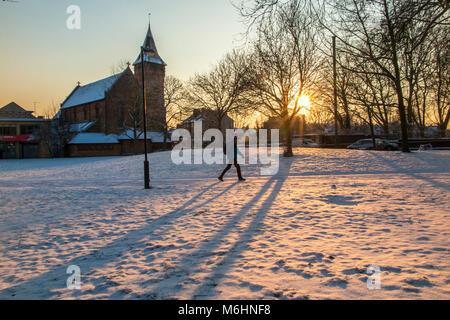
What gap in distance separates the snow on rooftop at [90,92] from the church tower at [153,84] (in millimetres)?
5175

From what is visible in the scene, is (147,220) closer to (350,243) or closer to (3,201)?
(350,243)

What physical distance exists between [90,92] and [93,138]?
15494 millimetres

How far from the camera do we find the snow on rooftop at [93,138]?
46700mm

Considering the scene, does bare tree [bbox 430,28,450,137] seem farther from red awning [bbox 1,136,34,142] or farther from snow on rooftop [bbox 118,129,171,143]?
red awning [bbox 1,136,34,142]

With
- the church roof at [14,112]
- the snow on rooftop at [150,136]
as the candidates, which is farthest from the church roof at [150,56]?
the church roof at [14,112]

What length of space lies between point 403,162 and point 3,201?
65.9 feet

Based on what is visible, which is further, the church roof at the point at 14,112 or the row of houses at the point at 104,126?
the church roof at the point at 14,112

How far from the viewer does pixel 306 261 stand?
4062mm

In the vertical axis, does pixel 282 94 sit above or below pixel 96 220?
above

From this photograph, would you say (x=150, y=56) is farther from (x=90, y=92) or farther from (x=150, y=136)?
(x=150, y=136)

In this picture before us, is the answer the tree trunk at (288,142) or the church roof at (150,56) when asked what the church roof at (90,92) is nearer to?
the church roof at (150,56)

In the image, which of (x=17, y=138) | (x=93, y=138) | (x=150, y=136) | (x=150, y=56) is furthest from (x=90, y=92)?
(x=150, y=136)

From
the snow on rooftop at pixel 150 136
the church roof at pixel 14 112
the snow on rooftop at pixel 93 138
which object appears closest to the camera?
the snow on rooftop at pixel 93 138
